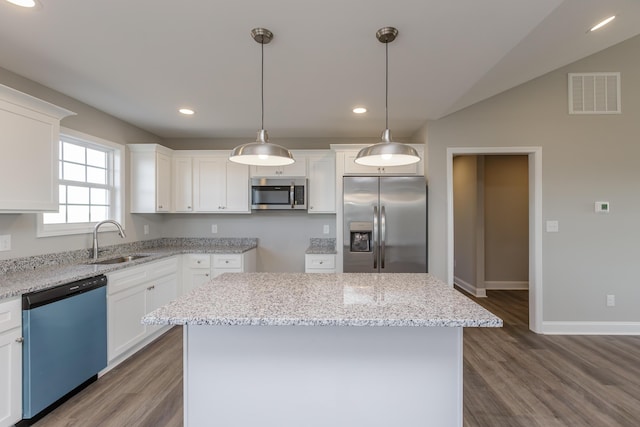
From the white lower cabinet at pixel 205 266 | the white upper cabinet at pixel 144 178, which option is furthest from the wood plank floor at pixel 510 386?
the white upper cabinet at pixel 144 178

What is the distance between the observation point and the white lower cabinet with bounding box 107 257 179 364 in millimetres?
2537

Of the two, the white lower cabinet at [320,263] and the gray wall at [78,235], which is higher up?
the gray wall at [78,235]

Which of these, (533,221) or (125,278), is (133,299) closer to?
(125,278)

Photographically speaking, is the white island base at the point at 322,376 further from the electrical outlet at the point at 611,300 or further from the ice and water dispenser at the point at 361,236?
the electrical outlet at the point at 611,300

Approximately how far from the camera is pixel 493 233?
515cm

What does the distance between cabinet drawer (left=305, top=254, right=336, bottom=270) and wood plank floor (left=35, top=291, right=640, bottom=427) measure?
5.25 feet

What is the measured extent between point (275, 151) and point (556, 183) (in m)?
3.34

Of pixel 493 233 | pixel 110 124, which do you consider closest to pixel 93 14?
pixel 110 124

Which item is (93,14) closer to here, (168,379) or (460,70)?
(460,70)

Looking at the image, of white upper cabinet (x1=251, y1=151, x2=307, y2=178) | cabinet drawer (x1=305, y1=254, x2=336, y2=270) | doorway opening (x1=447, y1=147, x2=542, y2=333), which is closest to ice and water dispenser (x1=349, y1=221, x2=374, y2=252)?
cabinet drawer (x1=305, y1=254, x2=336, y2=270)

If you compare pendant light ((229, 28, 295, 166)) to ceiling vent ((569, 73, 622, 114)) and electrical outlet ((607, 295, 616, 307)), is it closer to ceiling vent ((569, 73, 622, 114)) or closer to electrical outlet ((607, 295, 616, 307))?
ceiling vent ((569, 73, 622, 114))

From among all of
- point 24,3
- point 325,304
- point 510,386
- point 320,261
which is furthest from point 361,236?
point 24,3

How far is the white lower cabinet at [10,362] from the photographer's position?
1.74 meters

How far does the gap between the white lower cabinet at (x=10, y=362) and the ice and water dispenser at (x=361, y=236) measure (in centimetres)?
269
